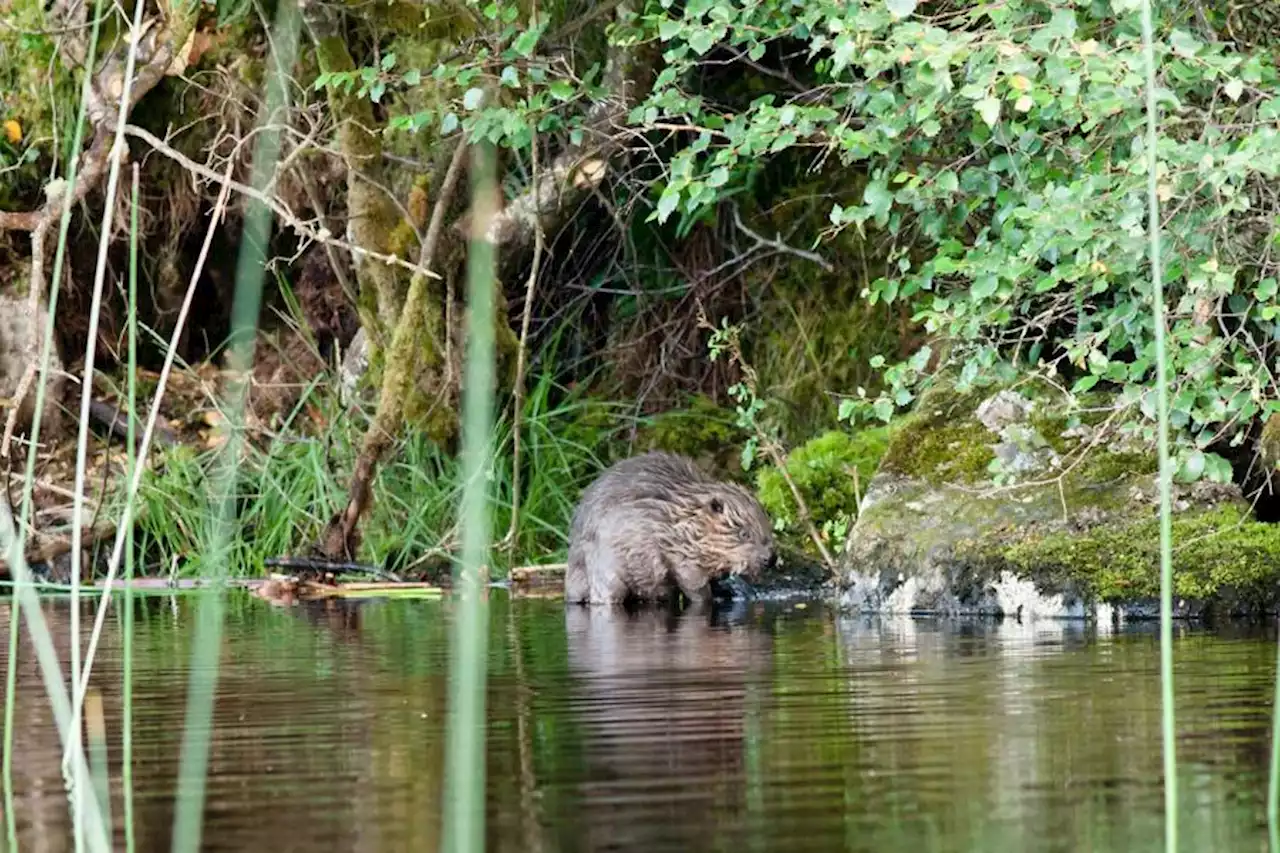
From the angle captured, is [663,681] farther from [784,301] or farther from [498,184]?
[784,301]

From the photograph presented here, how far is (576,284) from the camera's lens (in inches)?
504

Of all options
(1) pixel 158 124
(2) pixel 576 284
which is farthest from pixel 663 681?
(1) pixel 158 124

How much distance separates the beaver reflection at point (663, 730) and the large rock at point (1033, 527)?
966 millimetres

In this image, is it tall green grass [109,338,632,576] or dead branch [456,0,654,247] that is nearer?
dead branch [456,0,654,247]

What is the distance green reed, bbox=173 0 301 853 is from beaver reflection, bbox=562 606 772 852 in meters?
0.65

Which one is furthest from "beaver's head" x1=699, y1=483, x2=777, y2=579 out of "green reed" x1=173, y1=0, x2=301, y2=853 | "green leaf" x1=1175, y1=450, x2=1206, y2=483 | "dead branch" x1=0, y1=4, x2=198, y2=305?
"dead branch" x1=0, y1=4, x2=198, y2=305

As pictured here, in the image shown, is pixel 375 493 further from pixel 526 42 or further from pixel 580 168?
pixel 526 42

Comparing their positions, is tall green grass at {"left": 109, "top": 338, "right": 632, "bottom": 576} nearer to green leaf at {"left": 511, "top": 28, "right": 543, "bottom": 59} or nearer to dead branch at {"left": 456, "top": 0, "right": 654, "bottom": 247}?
dead branch at {"left": 456, "top": 0, "right": 654, "bottom": 247}

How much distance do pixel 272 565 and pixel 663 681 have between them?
5076 mm

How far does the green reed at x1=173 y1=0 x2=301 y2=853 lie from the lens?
12.2ft

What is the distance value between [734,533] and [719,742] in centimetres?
479

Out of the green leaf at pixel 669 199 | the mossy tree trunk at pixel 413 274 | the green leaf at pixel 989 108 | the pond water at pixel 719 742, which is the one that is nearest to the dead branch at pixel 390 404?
the mossy tree trunk at pixel 413 274

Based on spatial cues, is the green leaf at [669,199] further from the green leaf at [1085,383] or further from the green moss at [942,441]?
the green moss at [942,441]

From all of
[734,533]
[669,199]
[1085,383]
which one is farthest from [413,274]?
[1085,383]
